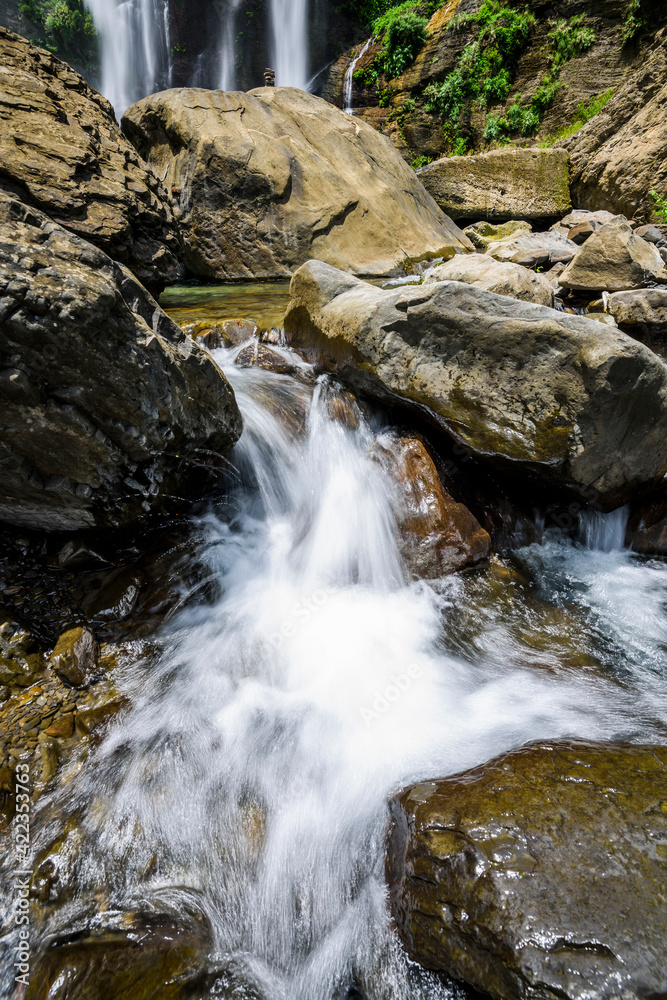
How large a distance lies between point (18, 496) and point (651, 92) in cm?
1380

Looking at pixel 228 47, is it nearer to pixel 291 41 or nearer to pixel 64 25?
pixel 291 41

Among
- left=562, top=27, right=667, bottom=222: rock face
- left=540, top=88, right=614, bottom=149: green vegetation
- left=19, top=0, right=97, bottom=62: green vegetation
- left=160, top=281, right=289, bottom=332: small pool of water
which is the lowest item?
left=160, top=281, right=289, bottom=332: small pool of water

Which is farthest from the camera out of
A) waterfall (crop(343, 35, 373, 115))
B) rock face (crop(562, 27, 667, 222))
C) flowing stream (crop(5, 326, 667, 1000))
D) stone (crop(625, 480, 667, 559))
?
waterfall (crop(343, 35, 373, 115))

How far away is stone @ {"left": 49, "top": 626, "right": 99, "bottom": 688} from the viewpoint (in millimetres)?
2500

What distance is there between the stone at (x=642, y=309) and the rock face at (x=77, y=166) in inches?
208

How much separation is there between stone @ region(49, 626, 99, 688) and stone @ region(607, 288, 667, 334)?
6534mm

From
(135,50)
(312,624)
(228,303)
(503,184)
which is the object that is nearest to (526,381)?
(312,624)

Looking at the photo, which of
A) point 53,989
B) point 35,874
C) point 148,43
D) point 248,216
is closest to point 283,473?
point 35,874

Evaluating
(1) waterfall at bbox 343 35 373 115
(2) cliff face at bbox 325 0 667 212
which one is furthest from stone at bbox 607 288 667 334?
(1) waterfall at bbox 343 35 373 115

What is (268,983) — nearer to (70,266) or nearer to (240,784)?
(240,784)

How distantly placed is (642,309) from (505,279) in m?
1.88

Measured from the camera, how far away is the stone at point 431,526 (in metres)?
3.43

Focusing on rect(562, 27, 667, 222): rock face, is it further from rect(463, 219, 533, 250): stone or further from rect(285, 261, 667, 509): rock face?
rect(285, 261, 667, 509): rock face

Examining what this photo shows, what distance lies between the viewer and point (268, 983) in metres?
1.68
